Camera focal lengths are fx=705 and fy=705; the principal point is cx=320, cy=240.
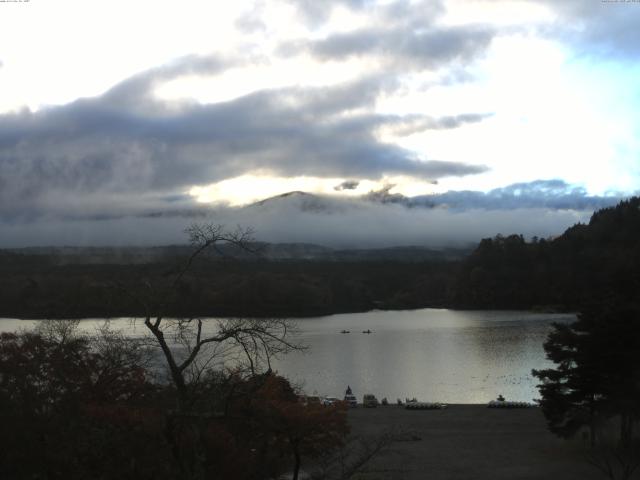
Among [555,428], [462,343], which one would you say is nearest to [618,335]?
[555,428]

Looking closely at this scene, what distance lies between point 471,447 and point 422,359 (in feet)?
79.4

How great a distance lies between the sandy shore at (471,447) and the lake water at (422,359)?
462cm

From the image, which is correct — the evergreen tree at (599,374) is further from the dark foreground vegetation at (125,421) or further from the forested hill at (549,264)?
the forested hill at (549,264)

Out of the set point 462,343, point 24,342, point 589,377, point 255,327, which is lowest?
point 462,343

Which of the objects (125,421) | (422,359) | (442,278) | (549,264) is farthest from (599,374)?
(442,278)

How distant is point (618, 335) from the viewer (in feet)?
59.3

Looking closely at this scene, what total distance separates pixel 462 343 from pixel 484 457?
109 ft

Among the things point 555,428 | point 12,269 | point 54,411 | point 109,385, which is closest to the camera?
point 54,411

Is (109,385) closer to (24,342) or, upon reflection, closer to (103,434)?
(24,342)

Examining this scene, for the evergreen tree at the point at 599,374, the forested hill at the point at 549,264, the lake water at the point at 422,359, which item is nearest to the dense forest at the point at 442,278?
the forested hill at the point at 549,264

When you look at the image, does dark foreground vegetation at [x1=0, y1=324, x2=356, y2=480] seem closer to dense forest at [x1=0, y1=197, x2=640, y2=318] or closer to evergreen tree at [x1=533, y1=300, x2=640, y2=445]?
evergreen tree at [x1=533, y1=300, x2=640, y2=445]

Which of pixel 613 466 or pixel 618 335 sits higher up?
pixel 618 335

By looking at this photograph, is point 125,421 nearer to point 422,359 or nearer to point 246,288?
point 422,359

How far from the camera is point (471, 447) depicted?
2069 centimetres
